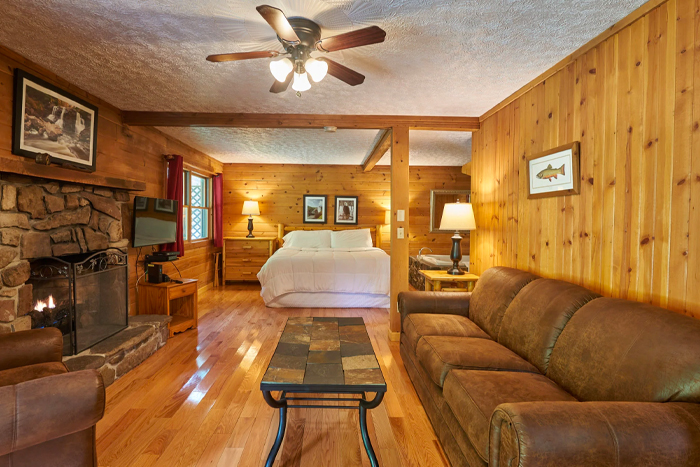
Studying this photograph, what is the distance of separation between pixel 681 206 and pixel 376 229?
5377mm

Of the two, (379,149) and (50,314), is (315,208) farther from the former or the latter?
(50,314)

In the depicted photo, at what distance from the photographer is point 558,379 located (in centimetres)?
164

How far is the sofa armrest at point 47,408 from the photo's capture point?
1051 millimetres

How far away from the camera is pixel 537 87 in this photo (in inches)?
99.3

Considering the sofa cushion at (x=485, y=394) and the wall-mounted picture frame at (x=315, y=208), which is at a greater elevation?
the wall-mounted picture frame at (x=315, y=208)

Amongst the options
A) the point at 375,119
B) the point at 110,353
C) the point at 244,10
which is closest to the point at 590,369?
the point at 244,10

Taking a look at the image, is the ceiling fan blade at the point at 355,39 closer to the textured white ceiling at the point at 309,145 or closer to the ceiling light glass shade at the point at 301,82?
the ceiling light glass shade at the point at 301,82

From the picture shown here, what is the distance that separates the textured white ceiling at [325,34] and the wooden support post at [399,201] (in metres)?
0.47

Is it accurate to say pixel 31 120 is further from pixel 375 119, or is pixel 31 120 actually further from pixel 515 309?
pixel 515 309

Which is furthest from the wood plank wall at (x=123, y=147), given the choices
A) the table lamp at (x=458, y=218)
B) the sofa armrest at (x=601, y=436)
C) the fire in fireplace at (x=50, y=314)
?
the table lamp at (x=458, y=218)

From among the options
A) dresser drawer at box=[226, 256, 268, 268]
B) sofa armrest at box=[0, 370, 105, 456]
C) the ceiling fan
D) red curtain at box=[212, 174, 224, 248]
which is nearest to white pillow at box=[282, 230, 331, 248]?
dresser drawer at box=[226, 256, 268, 268]

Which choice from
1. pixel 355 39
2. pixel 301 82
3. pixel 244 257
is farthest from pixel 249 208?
pixel 355 39

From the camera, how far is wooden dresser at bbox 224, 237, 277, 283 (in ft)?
19.7

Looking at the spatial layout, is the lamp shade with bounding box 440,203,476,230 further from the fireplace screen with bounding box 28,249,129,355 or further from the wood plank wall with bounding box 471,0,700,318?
the fireplace screen with bounding box 28,249,129,355
